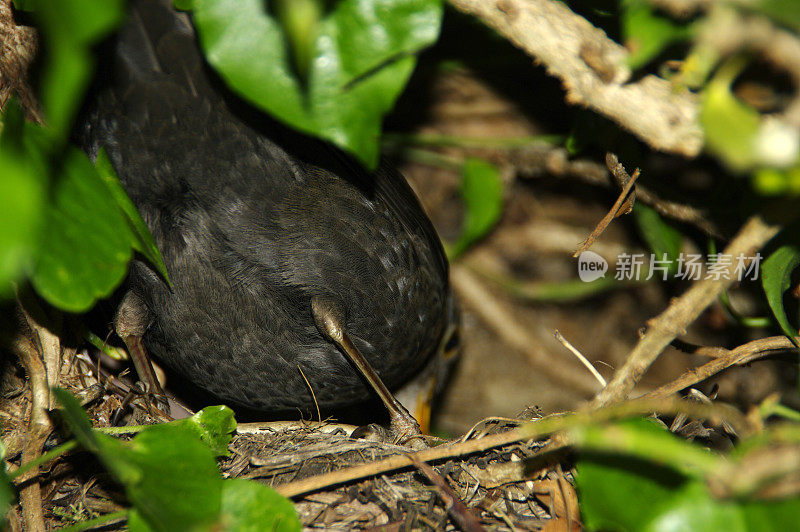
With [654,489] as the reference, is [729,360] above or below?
below

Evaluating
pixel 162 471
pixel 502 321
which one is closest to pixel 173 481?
pixel 162 471

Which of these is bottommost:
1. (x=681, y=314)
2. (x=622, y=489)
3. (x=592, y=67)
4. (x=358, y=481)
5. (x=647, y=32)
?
(x=358, y=481)

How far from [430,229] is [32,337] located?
1.20 meters

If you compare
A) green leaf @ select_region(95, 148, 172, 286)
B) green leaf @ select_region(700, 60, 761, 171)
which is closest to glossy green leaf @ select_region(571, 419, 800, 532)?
green leaf @ select_region(700, 60, 761, 171)

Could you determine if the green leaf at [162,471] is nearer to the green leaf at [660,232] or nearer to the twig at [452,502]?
the twig at [452,502]

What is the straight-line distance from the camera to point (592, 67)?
4.32 feet

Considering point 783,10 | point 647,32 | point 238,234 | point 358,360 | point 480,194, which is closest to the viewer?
point 783,10

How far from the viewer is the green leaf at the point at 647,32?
3.69 feet

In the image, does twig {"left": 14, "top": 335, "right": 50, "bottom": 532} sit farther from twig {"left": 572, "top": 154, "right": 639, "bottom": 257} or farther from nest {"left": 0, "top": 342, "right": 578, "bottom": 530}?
twig {"left": 572, "top": 154, "right": 639, "bottom": 257}

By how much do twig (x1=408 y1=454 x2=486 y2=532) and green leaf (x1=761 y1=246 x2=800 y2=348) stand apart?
2.78 ft

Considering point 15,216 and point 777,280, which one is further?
point 777,280

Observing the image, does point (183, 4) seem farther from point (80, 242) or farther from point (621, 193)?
point (621, 193)

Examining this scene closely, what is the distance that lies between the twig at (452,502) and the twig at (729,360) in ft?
1.82

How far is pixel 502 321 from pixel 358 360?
1.45 metres
